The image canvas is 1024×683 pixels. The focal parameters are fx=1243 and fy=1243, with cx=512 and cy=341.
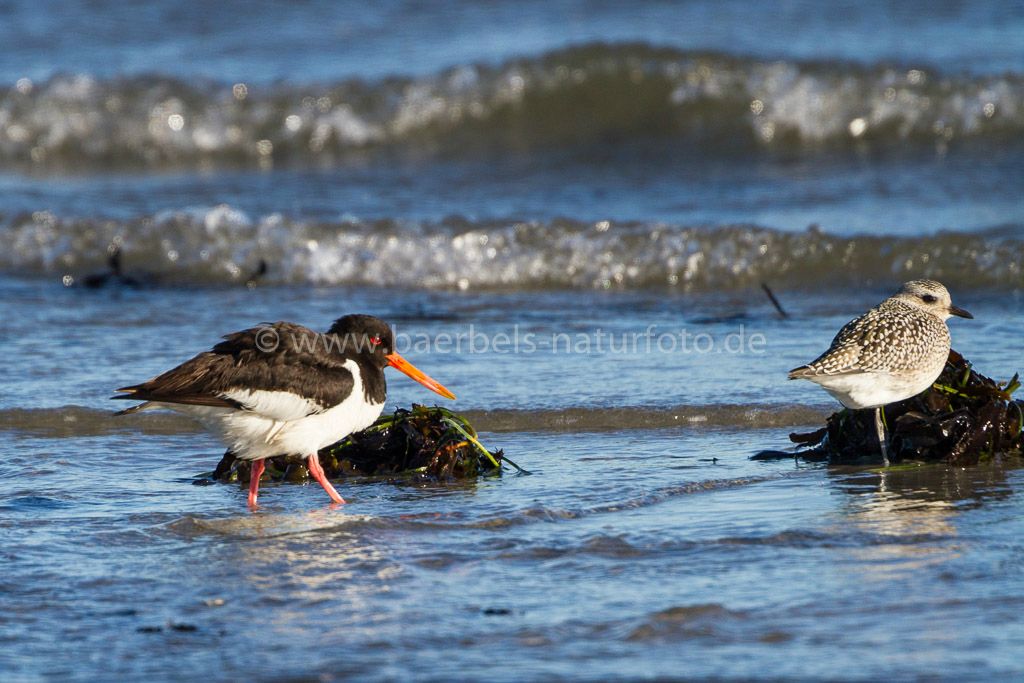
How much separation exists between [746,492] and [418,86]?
37.3ft

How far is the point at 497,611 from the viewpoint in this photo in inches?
164

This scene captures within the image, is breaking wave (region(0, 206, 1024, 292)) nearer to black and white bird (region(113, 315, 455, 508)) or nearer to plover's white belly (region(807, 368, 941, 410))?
plover's white belly (region(807, 368, 941, 410))

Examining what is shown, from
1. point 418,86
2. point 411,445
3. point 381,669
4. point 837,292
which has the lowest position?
point 381,669

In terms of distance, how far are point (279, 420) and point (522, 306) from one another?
4.71 meters

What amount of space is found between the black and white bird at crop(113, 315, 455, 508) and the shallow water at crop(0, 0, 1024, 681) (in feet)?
1.04

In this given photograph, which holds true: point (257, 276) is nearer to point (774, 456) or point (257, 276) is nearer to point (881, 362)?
point (774, 456)

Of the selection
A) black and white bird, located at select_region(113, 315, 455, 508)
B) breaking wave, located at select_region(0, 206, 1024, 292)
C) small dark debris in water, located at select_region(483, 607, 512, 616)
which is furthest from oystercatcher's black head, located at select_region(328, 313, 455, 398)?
breaking wave, located at select_region(0, 206, 1024, 292)

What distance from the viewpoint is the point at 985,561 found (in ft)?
14.7

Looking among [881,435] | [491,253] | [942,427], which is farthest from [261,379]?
[491,253]

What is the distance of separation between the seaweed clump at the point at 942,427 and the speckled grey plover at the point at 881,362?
0.13 metres

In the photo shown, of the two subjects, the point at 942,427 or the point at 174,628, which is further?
the point at 942,427

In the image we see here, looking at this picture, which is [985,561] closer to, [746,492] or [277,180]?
[746,492]

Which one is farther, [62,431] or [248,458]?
[62,431]

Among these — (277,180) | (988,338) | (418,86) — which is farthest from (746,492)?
(418,86)
